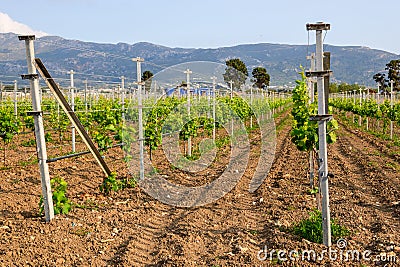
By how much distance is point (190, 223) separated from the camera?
19.8 ft

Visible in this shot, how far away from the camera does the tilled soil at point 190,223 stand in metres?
4.85

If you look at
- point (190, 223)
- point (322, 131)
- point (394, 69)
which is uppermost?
point (394, 69)

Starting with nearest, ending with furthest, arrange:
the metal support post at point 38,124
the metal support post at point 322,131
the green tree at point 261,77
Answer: the metal support post at point 322,131, the metal support post at point 38,124, the green tree at point 261,77

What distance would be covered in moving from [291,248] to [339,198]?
2.86m

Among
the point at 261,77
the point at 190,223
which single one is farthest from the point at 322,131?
the point at 261,77

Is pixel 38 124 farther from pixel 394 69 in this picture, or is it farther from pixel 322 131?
pixel 394 69

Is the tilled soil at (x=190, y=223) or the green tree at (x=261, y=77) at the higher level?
the green tree at (x=261, y=77)

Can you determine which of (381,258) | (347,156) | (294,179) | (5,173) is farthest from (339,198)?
(5,173)

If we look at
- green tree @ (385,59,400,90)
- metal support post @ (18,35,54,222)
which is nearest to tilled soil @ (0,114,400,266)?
metal support post @ (18,35,54,222)

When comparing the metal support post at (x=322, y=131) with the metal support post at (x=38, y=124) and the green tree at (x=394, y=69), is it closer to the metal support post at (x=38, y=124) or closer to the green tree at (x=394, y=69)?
the metal support post at (x=38, y=124)

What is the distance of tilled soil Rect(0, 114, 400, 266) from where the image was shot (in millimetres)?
4852

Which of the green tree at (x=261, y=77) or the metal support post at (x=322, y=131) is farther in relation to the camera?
the green tree at (x=261, y=77)

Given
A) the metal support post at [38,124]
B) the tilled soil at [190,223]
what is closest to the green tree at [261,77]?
the tilled soil at [190,223]

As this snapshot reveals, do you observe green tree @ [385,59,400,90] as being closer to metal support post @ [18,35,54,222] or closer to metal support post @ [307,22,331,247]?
metal support post @ [307,22,331,247]
